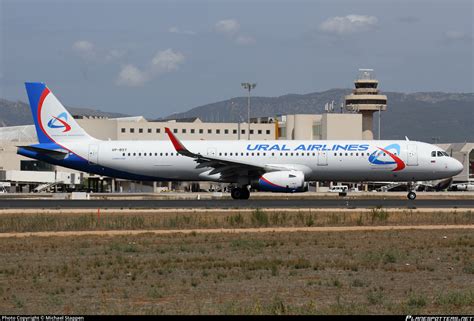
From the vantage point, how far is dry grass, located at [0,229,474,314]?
16.8m

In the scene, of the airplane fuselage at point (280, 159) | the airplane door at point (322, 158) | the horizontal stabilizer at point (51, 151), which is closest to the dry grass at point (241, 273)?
the airplane fuselage at point (280, 159)

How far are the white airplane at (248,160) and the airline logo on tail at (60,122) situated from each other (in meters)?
0.07

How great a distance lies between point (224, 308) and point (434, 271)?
26.7 ft

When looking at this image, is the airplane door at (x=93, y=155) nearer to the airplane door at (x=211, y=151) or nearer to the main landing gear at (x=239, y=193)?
the airplane door at (x=211, y=151)

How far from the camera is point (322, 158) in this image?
2140 inches

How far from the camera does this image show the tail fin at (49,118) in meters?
58.1

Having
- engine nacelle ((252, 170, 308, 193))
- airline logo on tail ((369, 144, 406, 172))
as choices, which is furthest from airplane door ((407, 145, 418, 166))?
engine nacelle ((252, 170, 308, 193))

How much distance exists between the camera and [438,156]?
180 feet

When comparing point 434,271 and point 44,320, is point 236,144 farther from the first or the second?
Result: point 44,320

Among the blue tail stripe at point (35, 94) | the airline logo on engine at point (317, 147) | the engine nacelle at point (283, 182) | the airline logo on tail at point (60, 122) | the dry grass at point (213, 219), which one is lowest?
the dry grass at point (213, 219)

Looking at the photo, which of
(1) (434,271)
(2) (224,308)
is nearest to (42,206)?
(1) (434,271)

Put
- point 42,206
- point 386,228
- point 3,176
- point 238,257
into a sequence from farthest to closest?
1. point 3,176
2. point 42,206
3. point 386,228
4. point 238,257

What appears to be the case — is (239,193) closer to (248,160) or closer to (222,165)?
(248,160)

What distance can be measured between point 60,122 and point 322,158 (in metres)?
18.3
